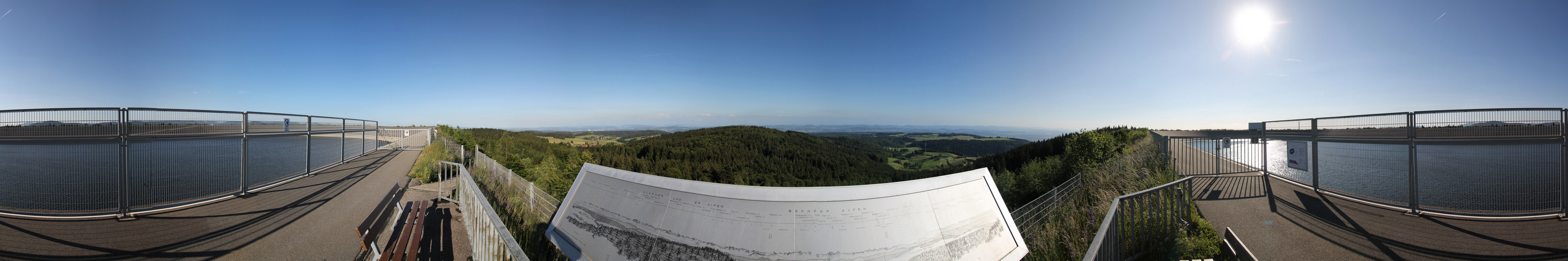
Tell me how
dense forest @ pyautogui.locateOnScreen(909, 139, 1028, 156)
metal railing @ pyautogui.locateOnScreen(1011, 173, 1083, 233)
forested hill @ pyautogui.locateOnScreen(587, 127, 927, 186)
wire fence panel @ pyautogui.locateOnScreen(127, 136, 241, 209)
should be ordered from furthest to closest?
dense forest @ pyautogui.locateOnScreen(909, 139, 1028, 156)
forested hill @ pyautogui.locateOnScreen(587, 127, 927, 186)
wire fence panel @ pyautogui.locateOnScreen(127, 136, 241, 209)
metal railing @ pyautogui.locateOnScreen(1011, 173, 1083, 233)

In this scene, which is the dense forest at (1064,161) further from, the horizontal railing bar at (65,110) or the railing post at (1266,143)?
the horizontal railing bar at (65,110)

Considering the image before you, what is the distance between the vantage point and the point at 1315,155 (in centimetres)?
632

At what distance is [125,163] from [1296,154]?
17815 millimetres

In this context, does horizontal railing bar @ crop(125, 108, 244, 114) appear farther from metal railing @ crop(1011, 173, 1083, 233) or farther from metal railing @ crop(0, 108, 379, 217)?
metal railing @ crop(1011, 173, 1083, 233)

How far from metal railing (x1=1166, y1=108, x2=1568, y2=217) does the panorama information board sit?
7.19 m

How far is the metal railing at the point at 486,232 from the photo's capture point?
2.15 meters

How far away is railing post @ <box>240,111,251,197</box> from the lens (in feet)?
21.4

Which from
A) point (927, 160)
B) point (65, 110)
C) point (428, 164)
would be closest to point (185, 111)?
point (65, 110)

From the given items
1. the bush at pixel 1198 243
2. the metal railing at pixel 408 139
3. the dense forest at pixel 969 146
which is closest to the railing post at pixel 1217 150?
the bush at pixel 1198 243

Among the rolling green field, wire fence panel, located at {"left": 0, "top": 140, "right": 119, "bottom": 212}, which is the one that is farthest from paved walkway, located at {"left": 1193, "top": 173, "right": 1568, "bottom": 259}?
the rolling green field

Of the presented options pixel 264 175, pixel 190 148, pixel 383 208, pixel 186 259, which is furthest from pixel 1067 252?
pixel 264 175

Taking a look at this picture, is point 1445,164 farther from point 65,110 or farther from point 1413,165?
point 65,110

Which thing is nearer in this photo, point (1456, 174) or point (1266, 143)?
point (1456, 174)

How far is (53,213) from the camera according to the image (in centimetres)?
469
